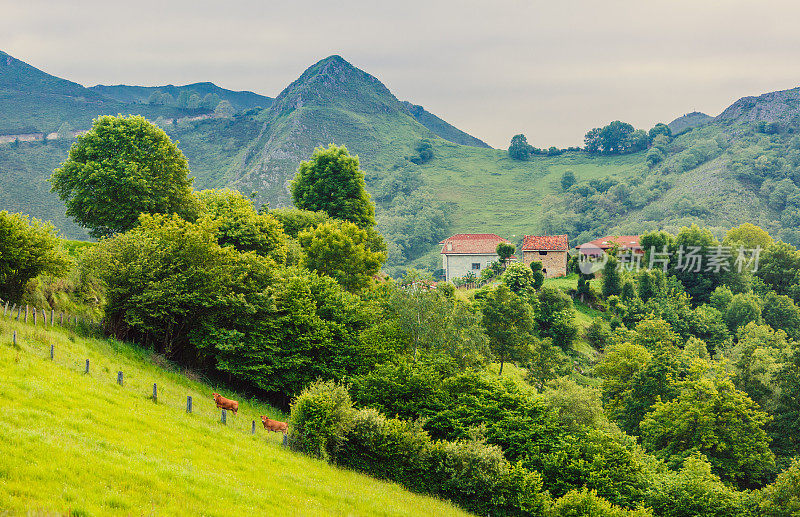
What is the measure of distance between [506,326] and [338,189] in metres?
30.5

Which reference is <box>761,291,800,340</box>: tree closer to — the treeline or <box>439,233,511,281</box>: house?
the treeline

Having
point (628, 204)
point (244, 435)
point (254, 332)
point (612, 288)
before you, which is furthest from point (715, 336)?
point (628, 204)

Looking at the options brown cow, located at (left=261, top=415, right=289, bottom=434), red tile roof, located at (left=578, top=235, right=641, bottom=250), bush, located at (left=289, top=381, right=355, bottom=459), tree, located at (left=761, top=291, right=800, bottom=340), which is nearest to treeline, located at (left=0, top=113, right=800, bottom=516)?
bush, located at (left=289, top=381, right=355, bottom=459)

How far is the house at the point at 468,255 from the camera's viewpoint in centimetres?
10262

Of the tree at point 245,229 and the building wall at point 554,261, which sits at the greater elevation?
the tree at point 245,229

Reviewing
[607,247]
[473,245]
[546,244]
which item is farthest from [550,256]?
[607,247]

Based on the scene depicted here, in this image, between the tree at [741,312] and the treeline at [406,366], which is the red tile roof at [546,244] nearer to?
the tree at [741,312]

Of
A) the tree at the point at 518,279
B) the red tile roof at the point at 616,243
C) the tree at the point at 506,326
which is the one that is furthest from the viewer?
the red tile roof at the point at 616,243

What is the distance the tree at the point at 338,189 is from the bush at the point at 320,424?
44.1 meters

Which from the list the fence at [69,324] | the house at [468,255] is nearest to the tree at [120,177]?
the fence at [69,324]

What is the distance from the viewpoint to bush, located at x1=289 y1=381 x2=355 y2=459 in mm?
27916

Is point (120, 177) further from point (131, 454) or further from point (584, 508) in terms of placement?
point (584, 508)

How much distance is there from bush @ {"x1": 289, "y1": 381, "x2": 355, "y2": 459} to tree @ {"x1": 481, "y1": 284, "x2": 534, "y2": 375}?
27457mm

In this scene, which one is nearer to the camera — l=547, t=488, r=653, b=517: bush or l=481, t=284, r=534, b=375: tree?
l=547, t=488, r=653, b=517: bush
